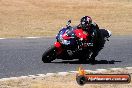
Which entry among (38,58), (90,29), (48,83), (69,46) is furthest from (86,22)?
(48,83)

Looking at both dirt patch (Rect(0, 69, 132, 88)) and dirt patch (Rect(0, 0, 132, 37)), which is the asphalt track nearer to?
dirt patch (Rect(0, 69, 132, 88))

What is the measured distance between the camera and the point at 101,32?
722 inches

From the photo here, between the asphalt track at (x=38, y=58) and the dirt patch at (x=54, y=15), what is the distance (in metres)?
3.54

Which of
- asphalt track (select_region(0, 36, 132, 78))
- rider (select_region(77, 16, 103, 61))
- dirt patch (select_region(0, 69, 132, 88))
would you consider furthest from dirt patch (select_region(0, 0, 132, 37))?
dirt patch (select_region(0, 69, 132, 88))

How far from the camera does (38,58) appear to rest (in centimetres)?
1861

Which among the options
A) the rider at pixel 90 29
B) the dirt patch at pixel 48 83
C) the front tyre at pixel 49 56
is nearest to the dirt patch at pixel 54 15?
the front tyre at pixel 49 56

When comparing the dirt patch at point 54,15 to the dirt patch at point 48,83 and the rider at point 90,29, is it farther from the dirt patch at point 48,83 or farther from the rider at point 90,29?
the dirt patch at point 48,83

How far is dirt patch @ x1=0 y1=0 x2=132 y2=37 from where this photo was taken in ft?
93.2

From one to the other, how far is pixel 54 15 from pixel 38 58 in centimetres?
1681

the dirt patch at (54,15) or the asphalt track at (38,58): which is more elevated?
the asphalt track at (38,58)

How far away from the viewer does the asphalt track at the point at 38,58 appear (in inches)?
649

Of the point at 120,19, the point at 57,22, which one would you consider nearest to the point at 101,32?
the point at 57,22

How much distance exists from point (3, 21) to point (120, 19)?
756cm

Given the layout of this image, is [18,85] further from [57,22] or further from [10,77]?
[57,22]
